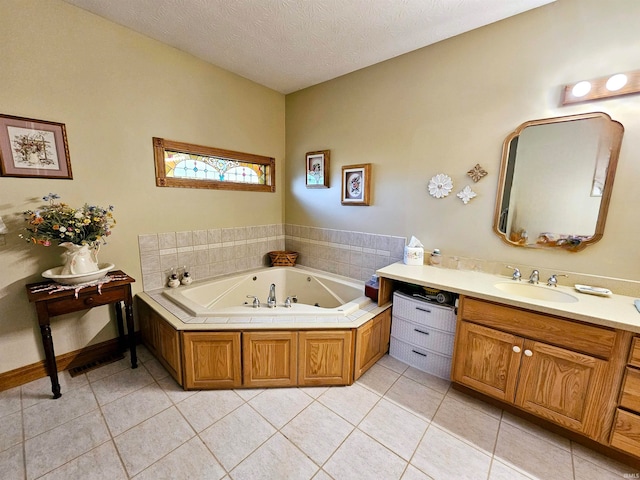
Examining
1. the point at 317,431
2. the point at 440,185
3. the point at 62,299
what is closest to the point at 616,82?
the point at 440,185

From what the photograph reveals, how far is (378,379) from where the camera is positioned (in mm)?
2119

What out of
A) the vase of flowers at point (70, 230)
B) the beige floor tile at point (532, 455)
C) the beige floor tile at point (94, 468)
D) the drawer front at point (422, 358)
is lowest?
the beige floor tile at point (532, 455)

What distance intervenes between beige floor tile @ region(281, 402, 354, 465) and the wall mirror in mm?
1869

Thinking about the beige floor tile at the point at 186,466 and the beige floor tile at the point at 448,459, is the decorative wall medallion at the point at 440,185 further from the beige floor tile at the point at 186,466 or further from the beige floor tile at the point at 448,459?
the beige floor tile at the point at 186,466

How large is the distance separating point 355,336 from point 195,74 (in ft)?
9.35

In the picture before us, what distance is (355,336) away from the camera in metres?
1.99

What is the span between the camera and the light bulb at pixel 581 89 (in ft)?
5.52

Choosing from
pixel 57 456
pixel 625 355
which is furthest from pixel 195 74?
pixel 625 355

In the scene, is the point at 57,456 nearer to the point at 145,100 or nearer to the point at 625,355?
the point at 145,100

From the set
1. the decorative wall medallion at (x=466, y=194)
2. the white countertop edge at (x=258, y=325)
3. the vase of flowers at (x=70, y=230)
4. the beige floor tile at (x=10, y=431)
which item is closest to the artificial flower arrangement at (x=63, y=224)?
the vase of flowers at (x=70, y=230)

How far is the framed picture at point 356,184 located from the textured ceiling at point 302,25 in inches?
40.0

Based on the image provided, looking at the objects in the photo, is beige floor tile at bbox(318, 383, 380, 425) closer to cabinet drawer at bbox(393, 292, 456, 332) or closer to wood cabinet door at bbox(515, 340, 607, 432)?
cabinet drawer at bbox(393, 292, 456, 332)

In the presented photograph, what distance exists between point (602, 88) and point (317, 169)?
2368 millimetres

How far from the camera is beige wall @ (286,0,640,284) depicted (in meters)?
1.66
